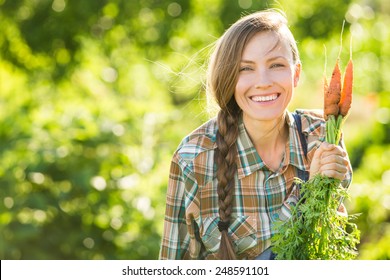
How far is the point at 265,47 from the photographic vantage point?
8.08ft

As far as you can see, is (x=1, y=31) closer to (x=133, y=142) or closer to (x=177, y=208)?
(x=133, y=142)

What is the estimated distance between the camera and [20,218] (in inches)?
188

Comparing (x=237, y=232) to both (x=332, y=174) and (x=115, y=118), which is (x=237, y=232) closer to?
(x=332, y=174)

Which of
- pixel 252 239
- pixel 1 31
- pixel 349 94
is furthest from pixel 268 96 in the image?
pixel 1 31

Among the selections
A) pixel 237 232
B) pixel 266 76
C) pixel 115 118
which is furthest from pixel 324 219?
pixel 115 118

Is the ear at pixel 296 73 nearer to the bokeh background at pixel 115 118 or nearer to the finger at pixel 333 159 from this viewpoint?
the finger at pixel 333 159

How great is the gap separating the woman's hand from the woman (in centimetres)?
8

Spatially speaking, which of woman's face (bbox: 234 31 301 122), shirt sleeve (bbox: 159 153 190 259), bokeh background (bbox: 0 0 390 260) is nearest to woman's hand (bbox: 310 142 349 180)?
woman's face (bbox: 234 31 301 122)

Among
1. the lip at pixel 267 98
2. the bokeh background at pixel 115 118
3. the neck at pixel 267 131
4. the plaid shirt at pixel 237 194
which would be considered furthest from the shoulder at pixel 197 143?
the bokeh background at pixel 115 118

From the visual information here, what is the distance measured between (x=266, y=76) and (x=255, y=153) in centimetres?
29

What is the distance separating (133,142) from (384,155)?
74.0 inches

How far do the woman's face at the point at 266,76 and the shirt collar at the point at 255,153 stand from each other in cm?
12

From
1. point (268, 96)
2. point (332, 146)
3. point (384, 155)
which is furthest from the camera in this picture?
point (384, 155)

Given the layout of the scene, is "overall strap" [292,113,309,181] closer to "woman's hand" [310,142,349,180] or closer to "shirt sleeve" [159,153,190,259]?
"woman's hand" [310,142,349,180]
